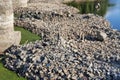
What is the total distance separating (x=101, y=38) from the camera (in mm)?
30047

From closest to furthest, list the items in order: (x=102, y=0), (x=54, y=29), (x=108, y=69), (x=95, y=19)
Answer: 1. (x=108, y=69)
2. (x=54, y=29)
3. (x=95, y=19)
4. (x=102, y=0)

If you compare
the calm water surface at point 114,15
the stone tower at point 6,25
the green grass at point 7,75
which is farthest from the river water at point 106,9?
the green grass at point 7,75

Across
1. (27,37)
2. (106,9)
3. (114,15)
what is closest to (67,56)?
(27,37)

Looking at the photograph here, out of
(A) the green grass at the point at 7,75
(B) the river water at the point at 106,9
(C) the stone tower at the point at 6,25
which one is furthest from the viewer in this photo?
(B) the river water at the point at 106,9

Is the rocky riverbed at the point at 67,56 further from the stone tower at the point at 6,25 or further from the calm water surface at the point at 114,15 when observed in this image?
the calm water surface at the point at 114,15

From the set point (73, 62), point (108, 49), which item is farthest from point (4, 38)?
point (108, 49)

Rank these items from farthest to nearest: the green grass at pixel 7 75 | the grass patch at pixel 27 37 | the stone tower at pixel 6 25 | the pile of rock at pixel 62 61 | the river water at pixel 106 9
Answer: the river water at pixel 106 9
the grass patch at pixel 27 37
the stone tower at pixel 6 25
the green grass at pixel 7 75
the pile of rock at pixel 62 61

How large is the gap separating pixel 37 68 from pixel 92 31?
40.4 feet

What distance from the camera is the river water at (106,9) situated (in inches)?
1844

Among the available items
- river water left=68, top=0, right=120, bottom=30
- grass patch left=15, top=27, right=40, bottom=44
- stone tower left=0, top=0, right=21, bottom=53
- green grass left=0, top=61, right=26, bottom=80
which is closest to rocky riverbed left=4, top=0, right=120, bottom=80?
green grass left=0, top=61, right=26, bottom=80

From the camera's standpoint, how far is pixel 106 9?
176 ft

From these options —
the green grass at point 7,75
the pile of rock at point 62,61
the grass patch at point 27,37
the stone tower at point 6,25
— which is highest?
the stone tower at point 6,25

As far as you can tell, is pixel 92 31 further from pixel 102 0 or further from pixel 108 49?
pixel 102 0

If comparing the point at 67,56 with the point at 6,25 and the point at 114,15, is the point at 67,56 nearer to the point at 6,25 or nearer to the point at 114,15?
the point at 6,25
